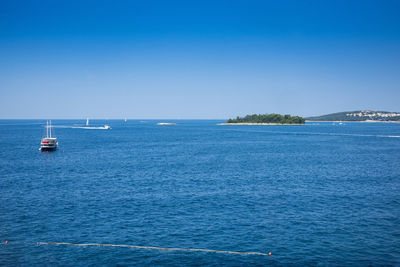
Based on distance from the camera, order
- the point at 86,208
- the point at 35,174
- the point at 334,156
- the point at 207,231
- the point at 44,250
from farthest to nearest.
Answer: the point at 334,156 < the point at 35,174 < the point at 86,208 < the point at 207,231 < the point at 44,250

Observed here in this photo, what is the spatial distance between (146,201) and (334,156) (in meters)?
73.0

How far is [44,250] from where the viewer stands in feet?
95.6

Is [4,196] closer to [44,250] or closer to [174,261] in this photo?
[44,250]

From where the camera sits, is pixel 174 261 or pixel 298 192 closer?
pixel 174 261

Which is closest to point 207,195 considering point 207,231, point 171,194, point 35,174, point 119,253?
point 171,194

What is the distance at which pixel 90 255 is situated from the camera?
92.5 ft

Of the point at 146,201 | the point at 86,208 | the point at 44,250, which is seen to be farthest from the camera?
the point at 146,201

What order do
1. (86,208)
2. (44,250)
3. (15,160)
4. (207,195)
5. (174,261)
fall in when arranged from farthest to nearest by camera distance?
(15,160) < (207,195) < (86,208) < (44,250) < (174,261)

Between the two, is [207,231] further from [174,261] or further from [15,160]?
[15,160]

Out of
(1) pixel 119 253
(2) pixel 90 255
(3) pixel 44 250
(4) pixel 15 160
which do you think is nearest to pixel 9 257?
(3) pixel 44 250

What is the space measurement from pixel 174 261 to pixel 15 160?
7738cm

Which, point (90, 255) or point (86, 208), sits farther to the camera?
point (86, 208)

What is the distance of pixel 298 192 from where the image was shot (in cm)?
5056

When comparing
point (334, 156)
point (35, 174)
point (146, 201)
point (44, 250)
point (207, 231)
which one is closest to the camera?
point (44, 250)
